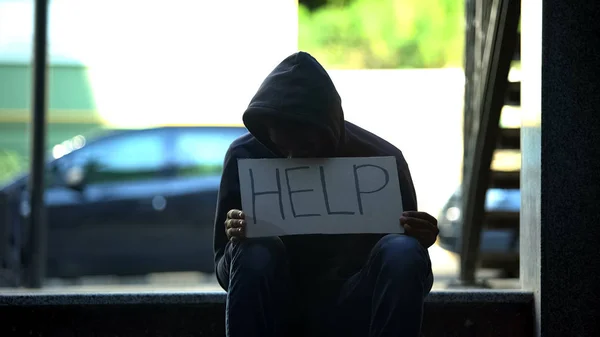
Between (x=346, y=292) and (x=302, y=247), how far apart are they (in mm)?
258

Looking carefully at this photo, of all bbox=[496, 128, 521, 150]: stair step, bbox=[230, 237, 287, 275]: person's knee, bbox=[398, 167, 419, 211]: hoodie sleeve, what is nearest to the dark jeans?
bbox=[230, 237, 287, 275]: person's knee

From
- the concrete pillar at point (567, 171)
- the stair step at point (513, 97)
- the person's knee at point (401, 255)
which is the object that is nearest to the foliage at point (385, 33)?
the stair step at point (513, 97)

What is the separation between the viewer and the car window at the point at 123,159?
945 centimetres

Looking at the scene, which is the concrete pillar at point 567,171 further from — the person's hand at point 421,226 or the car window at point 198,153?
the car window at point 198,153

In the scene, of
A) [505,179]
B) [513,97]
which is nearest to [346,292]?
[505,179]

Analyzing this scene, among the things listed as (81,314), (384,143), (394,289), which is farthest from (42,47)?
(394,289)

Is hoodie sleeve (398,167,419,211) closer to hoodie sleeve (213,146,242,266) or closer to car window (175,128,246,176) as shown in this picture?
hoodie sleeve (213,146,242,266)

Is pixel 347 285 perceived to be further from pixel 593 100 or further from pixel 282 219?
pixel 593 100

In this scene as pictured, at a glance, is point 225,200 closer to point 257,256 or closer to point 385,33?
point 257,256

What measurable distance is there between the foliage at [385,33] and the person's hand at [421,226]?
16261 millimetres

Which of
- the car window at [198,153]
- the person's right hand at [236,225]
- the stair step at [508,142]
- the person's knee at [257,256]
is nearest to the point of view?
the person's knee at [257,256]

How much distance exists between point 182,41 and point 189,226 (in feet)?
24.9

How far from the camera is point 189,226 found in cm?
943

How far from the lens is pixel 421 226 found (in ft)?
9.55
